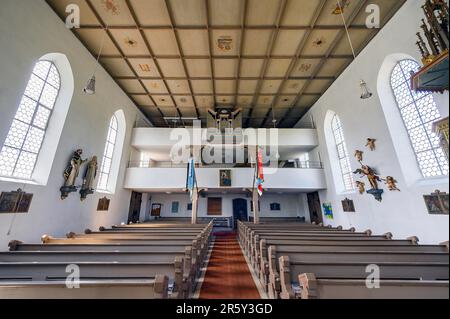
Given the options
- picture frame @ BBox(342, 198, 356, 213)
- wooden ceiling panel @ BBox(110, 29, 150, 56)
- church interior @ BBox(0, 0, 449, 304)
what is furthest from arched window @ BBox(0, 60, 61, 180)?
picture frame @ BBox(342, 198, 356, 213)

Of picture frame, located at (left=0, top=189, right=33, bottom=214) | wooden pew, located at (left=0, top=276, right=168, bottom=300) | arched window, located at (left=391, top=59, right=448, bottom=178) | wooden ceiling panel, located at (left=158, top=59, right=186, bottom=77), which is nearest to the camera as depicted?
wooden pew, located at (left=0, top=276, right=168, bottom=300)

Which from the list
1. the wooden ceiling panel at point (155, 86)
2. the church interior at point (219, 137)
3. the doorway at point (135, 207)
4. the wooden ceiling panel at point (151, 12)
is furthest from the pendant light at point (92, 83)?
the doorway at point (135, 207)

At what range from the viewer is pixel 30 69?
13.6 feet

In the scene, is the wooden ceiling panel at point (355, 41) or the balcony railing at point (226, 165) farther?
the balcony railing at point (226, 165)

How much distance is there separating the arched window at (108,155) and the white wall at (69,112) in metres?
0.55

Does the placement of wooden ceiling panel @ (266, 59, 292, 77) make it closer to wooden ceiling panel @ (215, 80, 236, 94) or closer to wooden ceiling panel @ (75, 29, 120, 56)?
wooden ceiling panel @ (215, 80, 236, 94)

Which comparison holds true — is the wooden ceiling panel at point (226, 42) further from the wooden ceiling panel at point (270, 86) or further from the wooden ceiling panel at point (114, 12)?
the wooden ceiling panel at point (114, 12)

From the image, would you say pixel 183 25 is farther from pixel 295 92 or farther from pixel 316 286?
pixel 316 286

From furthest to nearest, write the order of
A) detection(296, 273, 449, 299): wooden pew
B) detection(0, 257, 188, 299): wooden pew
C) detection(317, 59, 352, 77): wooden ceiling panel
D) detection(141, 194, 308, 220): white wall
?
detection(141, 194, 308, 220): white wall
detection(317, 59, 352, 77): wooden ceiling panel
detection(0, 257, 188, 299): wooden pew
detection(296, 273, 449, 299): wooden pew

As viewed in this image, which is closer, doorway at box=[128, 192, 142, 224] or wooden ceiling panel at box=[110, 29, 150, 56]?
wooden ceiling panel at box=[110, 29, 150, 56]

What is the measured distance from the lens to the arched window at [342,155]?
7199mm

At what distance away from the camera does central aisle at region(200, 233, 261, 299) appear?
3.04 m
